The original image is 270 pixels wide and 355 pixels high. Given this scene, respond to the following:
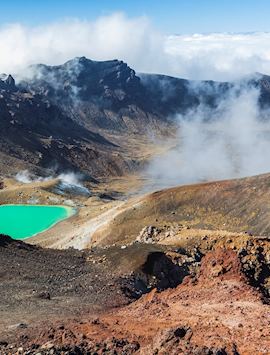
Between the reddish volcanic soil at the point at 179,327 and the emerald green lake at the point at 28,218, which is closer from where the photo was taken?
the reddish volcanic soil at the point at 179,327

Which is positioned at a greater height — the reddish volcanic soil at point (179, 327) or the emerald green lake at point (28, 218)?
the emerald green lake at point (28, 218)

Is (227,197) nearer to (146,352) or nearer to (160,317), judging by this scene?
(160,317)

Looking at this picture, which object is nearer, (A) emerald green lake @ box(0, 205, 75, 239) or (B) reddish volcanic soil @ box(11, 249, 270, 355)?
(B) reddish volcanic soil @ box(11, 249, 270, 355)

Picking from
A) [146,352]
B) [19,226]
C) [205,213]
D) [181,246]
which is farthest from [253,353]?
[19,226]

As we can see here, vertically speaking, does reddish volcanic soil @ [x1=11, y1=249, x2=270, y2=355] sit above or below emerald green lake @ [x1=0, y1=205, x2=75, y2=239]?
below
